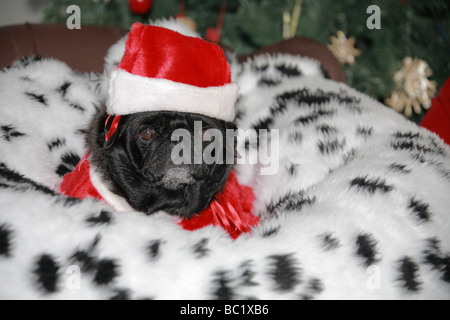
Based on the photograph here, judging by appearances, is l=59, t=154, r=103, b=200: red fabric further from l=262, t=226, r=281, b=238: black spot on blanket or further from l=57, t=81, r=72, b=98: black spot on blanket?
l=262, t=226, r=281, b=238: black spot on blanket

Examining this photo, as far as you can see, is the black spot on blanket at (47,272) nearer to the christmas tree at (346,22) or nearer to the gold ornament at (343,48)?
the christmas tree at (346,22)

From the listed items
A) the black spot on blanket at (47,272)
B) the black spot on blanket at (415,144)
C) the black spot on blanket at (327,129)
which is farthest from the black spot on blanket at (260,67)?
the black spot on blanket at (47,272)

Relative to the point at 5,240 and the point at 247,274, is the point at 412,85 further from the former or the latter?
the point at 5,240

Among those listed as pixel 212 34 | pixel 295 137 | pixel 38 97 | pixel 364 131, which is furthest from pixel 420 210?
pixel 212 34

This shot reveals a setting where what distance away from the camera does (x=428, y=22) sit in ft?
6.49

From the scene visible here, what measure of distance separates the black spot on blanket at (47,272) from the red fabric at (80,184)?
0.43 m

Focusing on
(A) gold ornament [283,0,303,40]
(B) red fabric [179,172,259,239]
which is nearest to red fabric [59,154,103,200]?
(B) red fabric [179,172,259,239]

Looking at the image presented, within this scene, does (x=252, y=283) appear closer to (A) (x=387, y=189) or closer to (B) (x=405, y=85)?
(A) (x=387, y=189)

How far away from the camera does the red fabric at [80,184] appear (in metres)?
1.27

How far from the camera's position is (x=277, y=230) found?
0.98 m

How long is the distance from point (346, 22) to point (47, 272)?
200cm

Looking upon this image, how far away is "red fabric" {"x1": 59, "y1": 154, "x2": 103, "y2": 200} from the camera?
4.17 feet

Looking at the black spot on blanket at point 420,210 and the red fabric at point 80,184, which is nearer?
the black spot on blanket at point 420,210

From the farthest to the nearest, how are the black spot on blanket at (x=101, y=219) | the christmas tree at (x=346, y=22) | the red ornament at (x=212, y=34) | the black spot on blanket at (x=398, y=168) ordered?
the red ornament at (x=212, y=34) < the christmas tree at (x=346, y=22) < the black spot on blanket at (x=398, y=168) < the black spot on blanket at (x=101, y=219)
